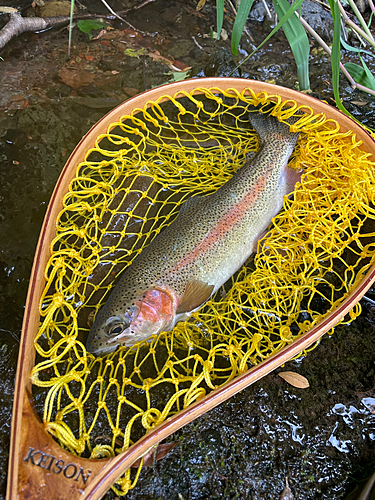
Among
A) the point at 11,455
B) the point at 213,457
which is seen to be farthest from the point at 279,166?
the point at 11,455

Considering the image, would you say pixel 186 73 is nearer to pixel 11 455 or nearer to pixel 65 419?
pixel 65 419

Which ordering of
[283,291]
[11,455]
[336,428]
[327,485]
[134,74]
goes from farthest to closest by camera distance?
[134,74] < [283,291] < [336,428] < [327,485] < [11,455]

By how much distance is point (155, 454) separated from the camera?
2.03m

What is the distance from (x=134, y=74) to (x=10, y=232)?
8.40 ft

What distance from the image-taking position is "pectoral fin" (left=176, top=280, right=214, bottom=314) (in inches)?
95.7

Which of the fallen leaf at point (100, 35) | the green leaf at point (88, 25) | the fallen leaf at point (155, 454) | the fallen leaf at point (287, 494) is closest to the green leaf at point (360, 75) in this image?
the fallen leaf at point (100, 35)

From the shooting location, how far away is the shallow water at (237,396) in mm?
2035

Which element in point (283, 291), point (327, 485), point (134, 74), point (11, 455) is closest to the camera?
point (11, 455)

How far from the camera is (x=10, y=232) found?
2.91 m

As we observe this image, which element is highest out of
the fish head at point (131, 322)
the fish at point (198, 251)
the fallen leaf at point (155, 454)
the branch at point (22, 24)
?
the branch at point (22, 24)

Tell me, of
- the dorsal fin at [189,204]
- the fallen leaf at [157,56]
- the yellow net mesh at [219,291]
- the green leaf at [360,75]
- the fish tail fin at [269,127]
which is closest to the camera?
the yellow net mesh at [219,291]

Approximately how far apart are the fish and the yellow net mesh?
0.11 meters

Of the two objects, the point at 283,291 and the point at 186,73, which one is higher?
the point at 186,73

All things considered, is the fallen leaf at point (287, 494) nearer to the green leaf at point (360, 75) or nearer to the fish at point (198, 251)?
the fish at point (198, 251)
